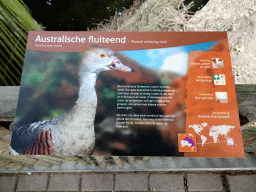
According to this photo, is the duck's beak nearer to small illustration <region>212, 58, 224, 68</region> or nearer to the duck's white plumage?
the duck's white plumage

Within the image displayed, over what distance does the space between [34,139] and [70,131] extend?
6.7 inches

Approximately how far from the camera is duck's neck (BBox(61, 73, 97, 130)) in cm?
87

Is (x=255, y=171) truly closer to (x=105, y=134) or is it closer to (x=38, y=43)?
(x=105, y=134)

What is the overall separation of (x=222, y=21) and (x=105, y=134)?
2.73m

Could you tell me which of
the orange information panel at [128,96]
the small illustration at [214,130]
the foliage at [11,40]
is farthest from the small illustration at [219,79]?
the foliage at [11,40]

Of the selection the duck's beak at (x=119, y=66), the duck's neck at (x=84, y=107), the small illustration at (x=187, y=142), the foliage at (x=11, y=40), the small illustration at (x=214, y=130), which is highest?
the foliage at (x=11, y=40)

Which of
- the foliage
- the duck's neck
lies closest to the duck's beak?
the duck's neck

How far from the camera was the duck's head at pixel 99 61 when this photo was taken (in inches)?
36.5

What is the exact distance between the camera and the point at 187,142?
83 centimetres

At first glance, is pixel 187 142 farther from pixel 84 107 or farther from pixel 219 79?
pixel 84 107

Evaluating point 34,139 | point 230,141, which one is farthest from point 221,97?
point 34,139

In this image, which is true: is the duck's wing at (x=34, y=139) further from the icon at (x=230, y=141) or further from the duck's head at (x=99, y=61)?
the icon at (x=230, y=141)

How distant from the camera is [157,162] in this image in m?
1.90

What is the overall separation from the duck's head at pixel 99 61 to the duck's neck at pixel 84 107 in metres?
0.04
